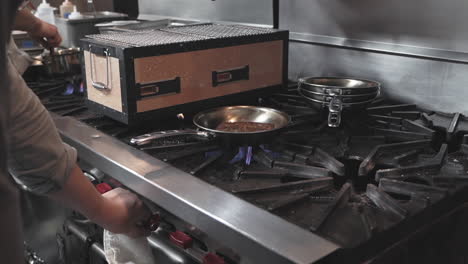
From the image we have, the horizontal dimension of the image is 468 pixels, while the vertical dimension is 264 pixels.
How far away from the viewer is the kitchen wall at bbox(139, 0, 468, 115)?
145 centimetres

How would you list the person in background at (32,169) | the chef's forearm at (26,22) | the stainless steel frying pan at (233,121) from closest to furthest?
the person in background at (32,169)
the stainless steel frying pan at (233,121)
the chef's forearm at (26,22)

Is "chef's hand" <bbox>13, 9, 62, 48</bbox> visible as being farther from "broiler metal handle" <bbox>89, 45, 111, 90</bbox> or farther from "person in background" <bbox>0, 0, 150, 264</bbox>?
"person in background" <bbox>0, 0, 150, 264</bbox>

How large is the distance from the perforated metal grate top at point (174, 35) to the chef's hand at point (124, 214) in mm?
450

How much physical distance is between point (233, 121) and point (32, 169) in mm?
690

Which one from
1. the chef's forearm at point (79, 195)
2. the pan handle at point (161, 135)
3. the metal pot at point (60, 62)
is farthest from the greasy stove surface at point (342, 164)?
the metal pot at point (60, 62)

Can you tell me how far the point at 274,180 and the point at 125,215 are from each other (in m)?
0.33

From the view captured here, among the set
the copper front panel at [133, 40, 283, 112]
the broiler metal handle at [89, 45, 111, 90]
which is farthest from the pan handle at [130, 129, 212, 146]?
the broiler metal handle at [89, 45, 111, 90]

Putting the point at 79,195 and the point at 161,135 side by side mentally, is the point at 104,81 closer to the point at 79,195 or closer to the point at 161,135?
the point at 161,135

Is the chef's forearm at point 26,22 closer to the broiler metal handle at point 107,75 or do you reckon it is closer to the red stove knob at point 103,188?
the broiler metal handle at point 107,75

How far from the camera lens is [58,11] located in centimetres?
280

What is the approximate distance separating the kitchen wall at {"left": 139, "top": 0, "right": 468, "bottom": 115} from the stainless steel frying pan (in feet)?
1.56

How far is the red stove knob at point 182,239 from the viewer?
39.4 inches

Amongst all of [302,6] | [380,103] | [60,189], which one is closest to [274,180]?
[60,189]

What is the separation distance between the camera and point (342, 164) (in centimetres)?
111
